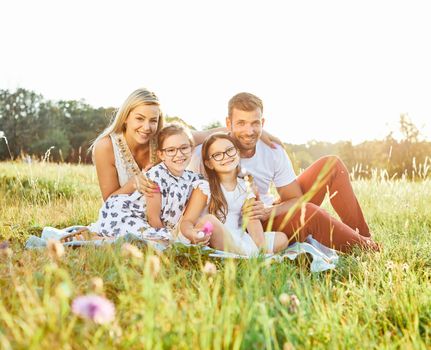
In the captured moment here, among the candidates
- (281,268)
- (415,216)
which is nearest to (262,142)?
(281,268)

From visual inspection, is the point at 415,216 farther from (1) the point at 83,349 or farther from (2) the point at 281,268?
(1) the point at 83,349

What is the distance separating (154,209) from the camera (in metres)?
4.22

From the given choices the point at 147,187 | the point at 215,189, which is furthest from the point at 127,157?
the point at 215,189

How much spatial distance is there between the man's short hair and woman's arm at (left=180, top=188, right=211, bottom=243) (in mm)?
749

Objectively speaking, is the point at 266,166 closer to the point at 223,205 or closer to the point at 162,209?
the point at 223,205

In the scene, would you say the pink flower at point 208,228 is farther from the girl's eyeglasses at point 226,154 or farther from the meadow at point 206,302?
the girl's eyeglasses at point 226,154

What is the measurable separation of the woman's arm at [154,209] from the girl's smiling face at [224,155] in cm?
53

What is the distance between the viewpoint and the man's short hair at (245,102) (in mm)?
4227

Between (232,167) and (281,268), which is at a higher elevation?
(232,167)

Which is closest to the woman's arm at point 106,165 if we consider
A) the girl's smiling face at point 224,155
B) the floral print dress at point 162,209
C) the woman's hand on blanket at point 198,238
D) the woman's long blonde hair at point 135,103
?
the woman's long blonde hair at point 135,103

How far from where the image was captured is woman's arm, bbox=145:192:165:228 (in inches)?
166

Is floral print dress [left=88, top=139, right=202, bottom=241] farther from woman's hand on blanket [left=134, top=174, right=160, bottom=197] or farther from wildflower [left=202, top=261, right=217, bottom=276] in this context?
wildflower [left=202, top=261, right=217, bottom=276]

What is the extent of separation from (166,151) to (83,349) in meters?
2.55

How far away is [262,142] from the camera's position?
4676mm
